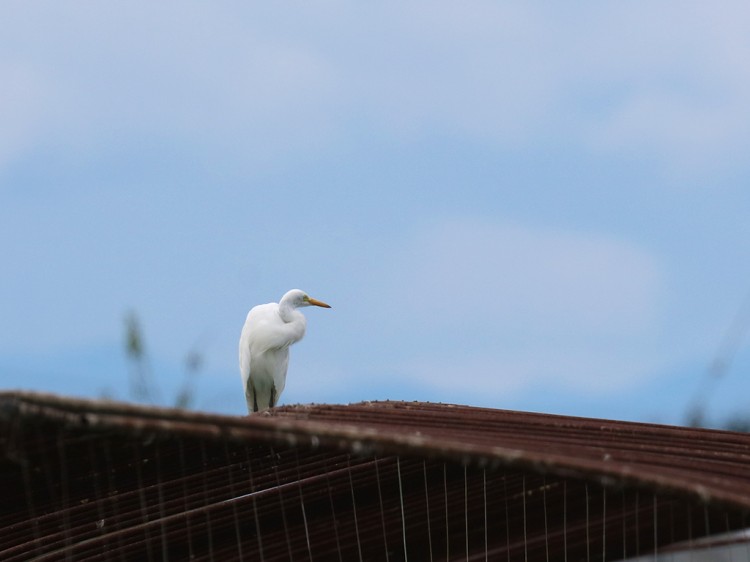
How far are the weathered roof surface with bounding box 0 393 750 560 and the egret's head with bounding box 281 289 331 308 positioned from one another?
4.49 metres

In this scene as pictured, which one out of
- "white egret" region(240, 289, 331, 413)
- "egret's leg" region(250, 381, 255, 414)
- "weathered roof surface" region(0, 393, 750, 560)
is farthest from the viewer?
"egret's leg" region(250, 381, 255, 414)

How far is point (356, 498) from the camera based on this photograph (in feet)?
11.6

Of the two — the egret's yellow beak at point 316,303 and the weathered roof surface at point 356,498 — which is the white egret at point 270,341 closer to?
the egret's yellow beak at point 316,303

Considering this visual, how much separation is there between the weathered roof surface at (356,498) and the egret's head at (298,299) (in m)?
4.49

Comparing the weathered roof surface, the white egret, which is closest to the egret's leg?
the white egret

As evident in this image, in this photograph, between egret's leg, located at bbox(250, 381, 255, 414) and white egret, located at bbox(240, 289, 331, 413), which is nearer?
white egret, located at bbox(240, 289, 331, 413)

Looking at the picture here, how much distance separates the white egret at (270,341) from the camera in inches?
318

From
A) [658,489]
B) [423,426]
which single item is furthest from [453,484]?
[658,489]

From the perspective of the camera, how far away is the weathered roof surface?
3129 mm

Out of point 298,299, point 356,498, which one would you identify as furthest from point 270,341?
point 356,498

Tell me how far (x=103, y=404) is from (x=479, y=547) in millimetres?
1764

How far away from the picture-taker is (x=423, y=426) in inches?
122

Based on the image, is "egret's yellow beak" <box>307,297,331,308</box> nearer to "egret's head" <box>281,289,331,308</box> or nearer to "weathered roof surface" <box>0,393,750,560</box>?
"egret's head" <box>281,289,331,308</box>

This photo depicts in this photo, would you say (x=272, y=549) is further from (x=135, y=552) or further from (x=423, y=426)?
(x=423, y=426)
